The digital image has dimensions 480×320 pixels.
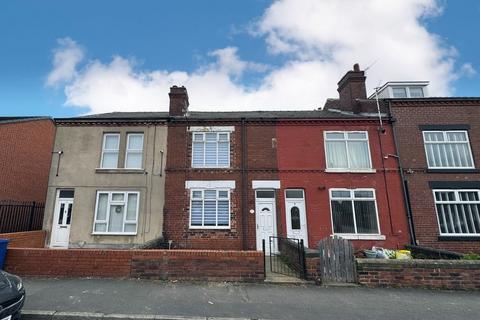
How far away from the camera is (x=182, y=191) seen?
39.9ft

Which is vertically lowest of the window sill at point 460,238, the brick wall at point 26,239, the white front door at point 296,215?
the window sill at point 460,238

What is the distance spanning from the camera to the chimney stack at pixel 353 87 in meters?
14.0

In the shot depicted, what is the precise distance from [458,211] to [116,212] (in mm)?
15207

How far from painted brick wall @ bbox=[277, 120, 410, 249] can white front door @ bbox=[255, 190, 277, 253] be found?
441mm

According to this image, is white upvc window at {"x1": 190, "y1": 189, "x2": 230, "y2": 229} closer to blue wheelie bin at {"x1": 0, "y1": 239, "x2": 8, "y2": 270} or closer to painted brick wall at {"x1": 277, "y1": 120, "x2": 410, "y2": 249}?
painted brick wall at {"x1": 277, "y1": 120, "x2": 410, "y2": 249}

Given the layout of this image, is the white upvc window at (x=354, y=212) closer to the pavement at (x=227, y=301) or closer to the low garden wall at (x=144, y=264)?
the pavement at (x=227, y=301)

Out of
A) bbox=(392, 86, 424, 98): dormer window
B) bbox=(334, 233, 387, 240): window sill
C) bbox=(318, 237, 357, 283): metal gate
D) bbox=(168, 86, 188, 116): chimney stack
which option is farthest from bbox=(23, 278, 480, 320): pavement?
bbox=(392, 86, 424, 98): dormer window

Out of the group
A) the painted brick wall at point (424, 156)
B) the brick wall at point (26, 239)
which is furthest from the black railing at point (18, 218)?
the painted brick wall at point (424, 156)

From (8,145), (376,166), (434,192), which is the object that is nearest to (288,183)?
(376,166)

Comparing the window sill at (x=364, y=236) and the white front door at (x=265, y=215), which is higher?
the white front door at (x=265, y=215)

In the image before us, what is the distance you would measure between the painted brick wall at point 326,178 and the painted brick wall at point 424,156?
1.69 ft

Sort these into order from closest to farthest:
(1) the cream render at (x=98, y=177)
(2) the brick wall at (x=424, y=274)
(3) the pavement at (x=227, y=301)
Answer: (3) the pavement at (x=227, y=301) < (2) the brick wall at (x=424, y=274) < (1) the cream render at (x=98, y=177)

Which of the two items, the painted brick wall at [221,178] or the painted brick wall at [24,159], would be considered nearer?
the painted brick wall at [221,178]

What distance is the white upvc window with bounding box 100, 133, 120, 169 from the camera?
1269 centimetres
